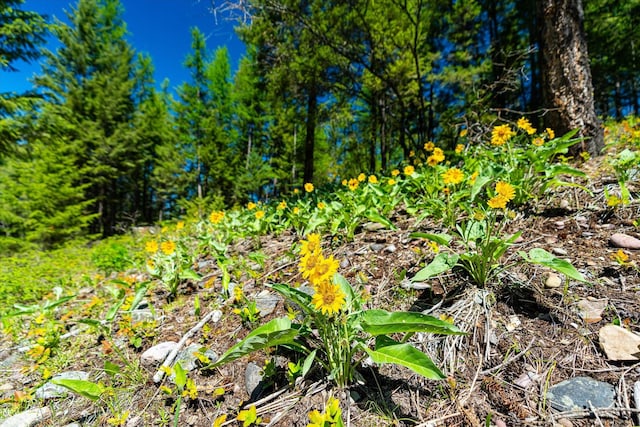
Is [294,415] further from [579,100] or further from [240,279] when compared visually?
[579,100]

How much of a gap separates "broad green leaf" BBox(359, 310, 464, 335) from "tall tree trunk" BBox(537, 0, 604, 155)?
303 cm

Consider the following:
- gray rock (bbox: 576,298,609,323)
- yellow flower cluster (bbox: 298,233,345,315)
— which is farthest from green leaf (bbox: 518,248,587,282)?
yellow flower cluster (bbox: 298,233,345,315)

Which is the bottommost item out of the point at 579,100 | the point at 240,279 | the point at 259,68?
the point at 240,279

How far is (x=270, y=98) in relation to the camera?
8.55 m

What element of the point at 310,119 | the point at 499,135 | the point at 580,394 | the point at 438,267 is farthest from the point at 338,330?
the point at 310,119

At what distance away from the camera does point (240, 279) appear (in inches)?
92.3

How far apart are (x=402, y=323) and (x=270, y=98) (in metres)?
8.65

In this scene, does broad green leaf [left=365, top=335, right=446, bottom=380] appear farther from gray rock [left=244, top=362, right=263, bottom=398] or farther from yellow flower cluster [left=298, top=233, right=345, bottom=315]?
gray rock [left=244, top=362, right=263, bottom=398]

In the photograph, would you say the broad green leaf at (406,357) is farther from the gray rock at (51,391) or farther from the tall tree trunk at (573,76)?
the tall tree trunk at (573,76)

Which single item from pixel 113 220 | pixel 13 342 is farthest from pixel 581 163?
pixel 113 220

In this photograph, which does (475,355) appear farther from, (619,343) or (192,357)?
(192,357)

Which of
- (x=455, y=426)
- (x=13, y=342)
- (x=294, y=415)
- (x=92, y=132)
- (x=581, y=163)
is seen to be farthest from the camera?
(x=92, y=132)

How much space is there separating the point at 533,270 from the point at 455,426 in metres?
0.95

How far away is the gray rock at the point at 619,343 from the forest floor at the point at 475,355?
0.07 feet
